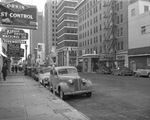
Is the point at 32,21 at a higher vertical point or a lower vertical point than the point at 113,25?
lower

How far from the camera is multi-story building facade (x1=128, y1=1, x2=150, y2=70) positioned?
38500mm

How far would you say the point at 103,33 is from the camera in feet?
189

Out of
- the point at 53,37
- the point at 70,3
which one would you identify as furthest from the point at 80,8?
the point at 53,37

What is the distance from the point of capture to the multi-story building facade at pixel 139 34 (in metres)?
38.5

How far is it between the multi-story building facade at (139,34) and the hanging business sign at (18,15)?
102 feet

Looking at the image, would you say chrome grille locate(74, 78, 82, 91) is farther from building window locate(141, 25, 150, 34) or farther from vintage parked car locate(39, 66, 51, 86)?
building window locate(141, 25, 150, 34)

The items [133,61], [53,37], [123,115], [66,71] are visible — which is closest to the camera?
[123,115]

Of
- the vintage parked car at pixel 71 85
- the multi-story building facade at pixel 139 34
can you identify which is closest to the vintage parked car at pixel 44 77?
the vintage parked car at pixel 71 85

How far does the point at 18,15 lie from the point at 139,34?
3422 cm

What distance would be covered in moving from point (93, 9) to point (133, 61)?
29.2 m

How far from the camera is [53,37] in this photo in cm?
13588

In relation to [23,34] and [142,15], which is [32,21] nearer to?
[23,34]

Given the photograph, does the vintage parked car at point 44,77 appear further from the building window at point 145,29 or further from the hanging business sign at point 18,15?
the building window at point 145,29

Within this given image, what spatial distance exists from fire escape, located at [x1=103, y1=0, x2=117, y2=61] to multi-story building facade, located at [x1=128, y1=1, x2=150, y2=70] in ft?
24.8
